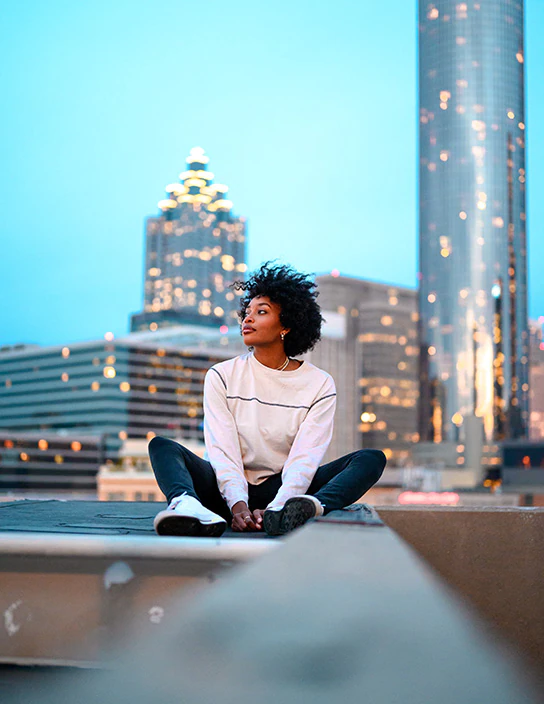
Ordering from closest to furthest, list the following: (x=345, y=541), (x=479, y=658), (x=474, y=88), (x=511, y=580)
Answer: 1. (x=479, y=658)
2. (x=345, y=541)
3. (x=511, y=580)
4. (x=474, y=88)

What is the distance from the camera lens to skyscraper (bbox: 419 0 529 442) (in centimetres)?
9750

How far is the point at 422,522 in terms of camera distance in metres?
3.81

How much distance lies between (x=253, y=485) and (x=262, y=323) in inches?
30.1

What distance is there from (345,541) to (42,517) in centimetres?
187

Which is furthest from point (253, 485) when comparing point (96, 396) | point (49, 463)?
point (96, 396)

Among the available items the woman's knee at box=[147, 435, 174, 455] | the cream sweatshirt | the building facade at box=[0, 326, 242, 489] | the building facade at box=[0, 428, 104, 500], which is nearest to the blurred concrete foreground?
the woman's knee at box=[147, 435, 174, 455]

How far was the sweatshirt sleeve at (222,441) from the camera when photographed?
343cm

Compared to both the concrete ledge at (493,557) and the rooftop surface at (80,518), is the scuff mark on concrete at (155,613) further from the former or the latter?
the concrete ledge at (493,557)

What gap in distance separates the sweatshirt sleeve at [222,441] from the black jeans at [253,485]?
0.09m

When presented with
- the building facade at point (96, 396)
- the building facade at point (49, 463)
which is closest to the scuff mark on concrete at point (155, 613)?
the building facade at point (49, 463)

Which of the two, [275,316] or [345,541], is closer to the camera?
[345,541]

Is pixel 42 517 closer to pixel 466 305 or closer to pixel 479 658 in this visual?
pixel 479 658

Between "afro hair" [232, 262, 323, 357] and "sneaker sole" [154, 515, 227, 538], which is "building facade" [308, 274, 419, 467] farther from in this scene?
"sneaker sole" [154, 515, 227, 538]

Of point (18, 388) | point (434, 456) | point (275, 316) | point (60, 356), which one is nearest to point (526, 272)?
point (434, 456)
